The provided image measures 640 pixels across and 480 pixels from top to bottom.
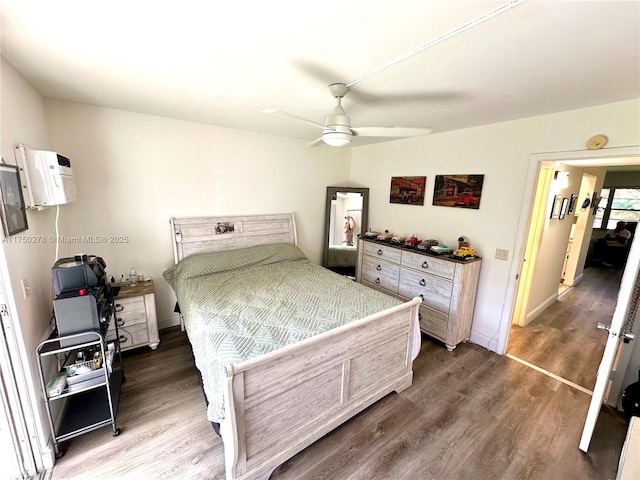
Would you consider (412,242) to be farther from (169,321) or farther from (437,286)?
(169,321)

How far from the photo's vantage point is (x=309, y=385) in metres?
1.72

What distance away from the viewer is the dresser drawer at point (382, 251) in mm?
3436

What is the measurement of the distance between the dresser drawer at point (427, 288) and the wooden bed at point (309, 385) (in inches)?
33.6

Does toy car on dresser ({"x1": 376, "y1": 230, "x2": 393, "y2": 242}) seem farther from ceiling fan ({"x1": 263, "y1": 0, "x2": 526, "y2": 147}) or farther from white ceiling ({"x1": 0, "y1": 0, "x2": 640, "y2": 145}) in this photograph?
ceiling fan ({"x1": 263, "y1": 0, "x2": 526, "y2": 147})

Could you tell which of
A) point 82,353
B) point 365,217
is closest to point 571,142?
point 365,217

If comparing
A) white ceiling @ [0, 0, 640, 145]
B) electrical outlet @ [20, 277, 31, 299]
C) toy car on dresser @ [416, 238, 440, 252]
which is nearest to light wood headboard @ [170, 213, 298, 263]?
white ceiling @ [0, 0, 640, 145]

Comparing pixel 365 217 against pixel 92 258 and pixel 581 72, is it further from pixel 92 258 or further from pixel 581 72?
pixel 92 258

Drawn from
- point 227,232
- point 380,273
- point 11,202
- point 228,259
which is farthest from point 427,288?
point 11,202

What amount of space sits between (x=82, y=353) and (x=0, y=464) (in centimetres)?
61

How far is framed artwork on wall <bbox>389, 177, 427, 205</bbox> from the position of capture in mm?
3552

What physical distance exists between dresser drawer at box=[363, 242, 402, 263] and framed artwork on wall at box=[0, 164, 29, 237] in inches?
131

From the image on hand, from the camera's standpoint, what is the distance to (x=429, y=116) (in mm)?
2627

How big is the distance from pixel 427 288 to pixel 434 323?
40 centimetres

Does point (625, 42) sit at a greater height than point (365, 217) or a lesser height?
greater
